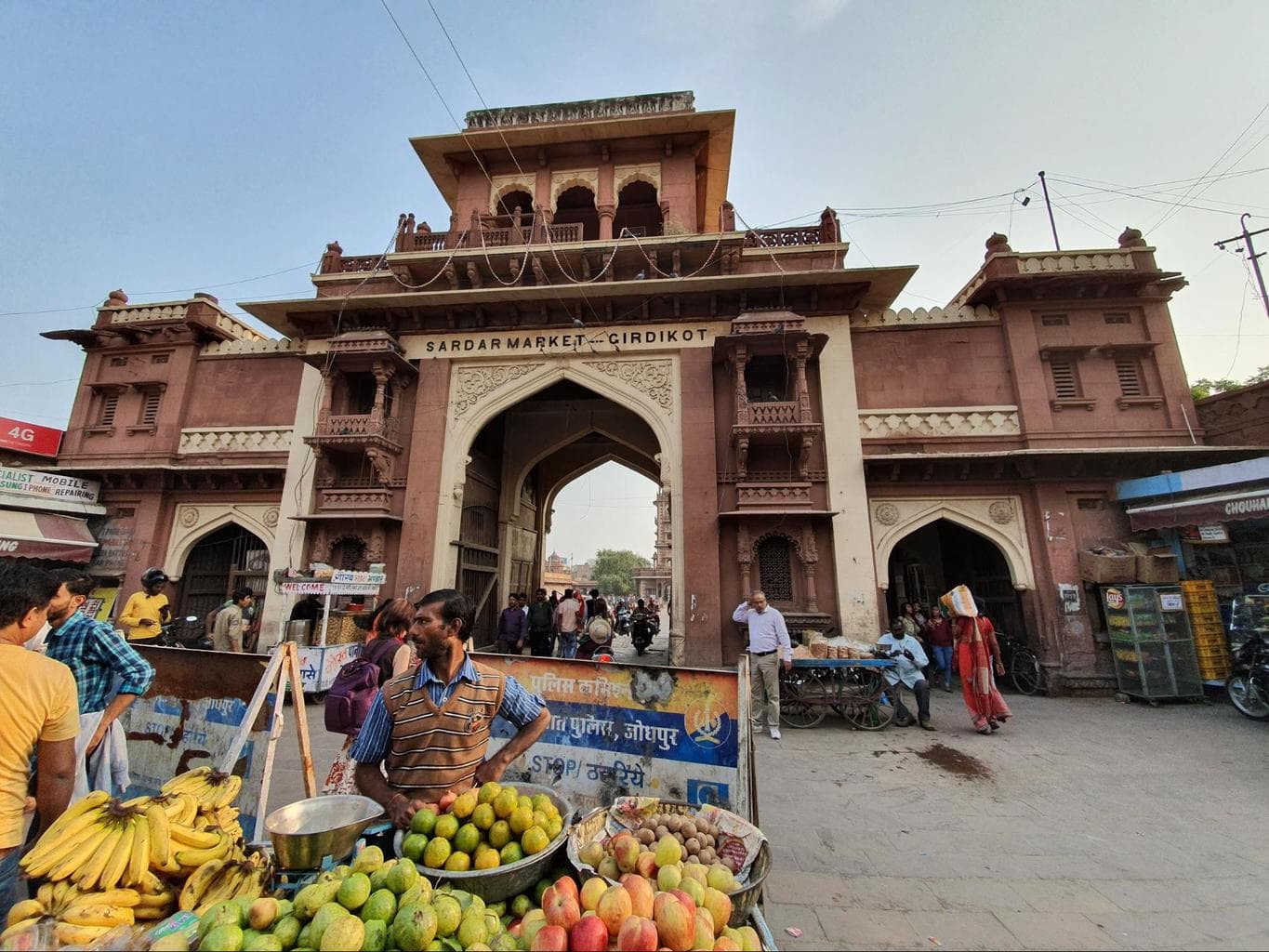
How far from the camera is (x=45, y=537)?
1002cm

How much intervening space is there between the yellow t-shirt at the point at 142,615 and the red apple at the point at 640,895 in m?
7.11

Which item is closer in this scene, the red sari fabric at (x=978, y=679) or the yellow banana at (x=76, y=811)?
the yellow banana at (x=76, y=811)

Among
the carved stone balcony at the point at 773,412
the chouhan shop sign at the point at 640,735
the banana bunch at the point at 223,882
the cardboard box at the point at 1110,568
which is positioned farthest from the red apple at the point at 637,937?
the cardboard box at the point at 1110,568

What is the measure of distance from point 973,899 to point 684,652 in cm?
610

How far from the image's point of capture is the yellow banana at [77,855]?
167 centimetres

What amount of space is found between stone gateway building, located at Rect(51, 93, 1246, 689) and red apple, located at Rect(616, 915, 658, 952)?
755cm

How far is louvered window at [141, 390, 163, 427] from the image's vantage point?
38.3ft

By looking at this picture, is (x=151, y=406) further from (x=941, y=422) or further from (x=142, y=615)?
(x=941, y=422)

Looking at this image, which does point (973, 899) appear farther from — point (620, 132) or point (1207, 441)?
point (620, 132)

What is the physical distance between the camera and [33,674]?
186 cm

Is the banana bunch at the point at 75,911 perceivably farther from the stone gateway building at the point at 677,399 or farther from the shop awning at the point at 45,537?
the shop awning at the point at 45,537

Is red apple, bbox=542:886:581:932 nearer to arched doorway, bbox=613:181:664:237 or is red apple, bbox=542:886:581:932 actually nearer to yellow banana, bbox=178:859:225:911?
yellow banana, bbox=178:859:225:911

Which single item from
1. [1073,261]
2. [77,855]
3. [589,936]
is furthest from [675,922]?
[1073,261]

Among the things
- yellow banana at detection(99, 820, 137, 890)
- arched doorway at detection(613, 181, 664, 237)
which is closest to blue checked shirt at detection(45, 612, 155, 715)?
yellow banana at detection(99, 820, 137, 890)
